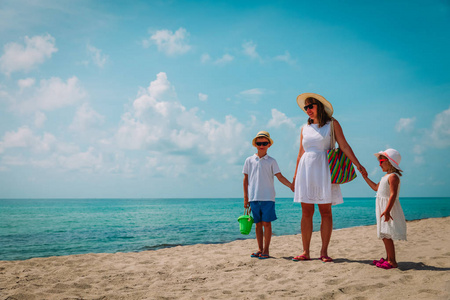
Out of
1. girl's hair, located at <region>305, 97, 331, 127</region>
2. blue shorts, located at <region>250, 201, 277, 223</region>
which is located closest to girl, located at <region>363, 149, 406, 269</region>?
girl's hair, located at <region>305, 97, 331, 127</region>

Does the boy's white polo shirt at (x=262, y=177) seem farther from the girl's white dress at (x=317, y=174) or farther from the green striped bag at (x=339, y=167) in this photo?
the green striped bag at (x=339, y=167)

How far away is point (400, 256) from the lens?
15.2 feet

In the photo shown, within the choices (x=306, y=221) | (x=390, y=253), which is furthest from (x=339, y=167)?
Answer: (x=390, y=253)

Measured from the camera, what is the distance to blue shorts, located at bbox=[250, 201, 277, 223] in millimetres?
5137

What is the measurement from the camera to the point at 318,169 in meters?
4.39

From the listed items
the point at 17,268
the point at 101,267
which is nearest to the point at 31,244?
the point at 17,268

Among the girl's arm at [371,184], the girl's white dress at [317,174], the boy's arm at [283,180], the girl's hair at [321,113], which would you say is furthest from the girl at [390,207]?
the boy's arm at [283,180]

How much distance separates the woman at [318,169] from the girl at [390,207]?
13.9 inches

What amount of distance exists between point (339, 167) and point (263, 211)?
1.54 meters

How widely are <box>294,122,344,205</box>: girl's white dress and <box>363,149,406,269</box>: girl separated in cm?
61

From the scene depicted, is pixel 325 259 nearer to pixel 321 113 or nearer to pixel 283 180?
pixel 283 180

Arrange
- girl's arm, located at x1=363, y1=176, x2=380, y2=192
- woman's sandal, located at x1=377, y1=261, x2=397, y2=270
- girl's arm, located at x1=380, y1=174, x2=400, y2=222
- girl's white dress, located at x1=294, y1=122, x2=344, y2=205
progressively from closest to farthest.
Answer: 1. girl's arm, located at x1=380, y1=174, x2=400, y2=222
2. woman's sandal, located at x1=377, y1=261, x2=397, y2=270
3. girl's arm, located at x1=363, y1=176, x2=380, y2=192
4. girl's white dress, located at x1=294, y1=122, x2=344, y2=205

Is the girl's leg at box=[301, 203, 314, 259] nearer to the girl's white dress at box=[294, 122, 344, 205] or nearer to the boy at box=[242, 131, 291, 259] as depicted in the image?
the girl's white dress at box=[294, 122, 344, 205]

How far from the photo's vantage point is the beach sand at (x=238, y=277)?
3167 millimetres
